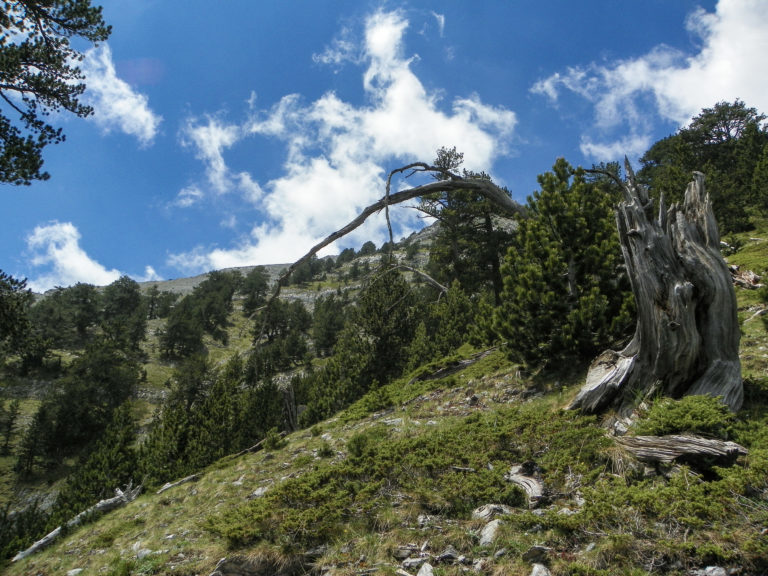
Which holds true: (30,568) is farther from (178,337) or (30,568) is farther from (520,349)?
(178,337)

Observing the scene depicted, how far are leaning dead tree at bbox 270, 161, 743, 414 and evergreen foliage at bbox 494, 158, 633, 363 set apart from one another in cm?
176

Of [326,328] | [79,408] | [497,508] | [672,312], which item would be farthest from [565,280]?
[326,328]

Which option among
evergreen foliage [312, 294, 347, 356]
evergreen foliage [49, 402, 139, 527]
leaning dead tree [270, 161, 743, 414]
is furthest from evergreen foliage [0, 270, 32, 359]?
evergreen foliage [312, 294, 347, 356]

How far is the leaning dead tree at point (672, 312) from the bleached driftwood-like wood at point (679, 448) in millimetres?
1305

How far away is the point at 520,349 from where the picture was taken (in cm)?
983

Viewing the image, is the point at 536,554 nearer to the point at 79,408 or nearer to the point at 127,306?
the point at 79,408

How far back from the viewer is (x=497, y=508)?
4.89m

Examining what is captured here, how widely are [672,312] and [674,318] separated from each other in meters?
0.10

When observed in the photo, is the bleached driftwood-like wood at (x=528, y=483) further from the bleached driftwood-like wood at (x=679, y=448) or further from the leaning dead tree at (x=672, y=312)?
the leaning dead tree at (x=672, y=312)

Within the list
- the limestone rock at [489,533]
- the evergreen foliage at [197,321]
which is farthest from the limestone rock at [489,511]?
the evergreen foliage at [197,321]

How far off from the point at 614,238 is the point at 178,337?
3423 inches

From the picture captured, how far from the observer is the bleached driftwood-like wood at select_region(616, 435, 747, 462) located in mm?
4484

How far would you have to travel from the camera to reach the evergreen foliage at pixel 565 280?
884cm

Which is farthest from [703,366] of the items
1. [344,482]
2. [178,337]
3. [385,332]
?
[178,337]
